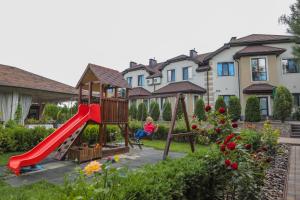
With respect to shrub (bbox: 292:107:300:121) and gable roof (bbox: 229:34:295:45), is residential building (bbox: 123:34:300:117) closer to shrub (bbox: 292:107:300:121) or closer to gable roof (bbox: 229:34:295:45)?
gable roof (bbox: 229:34:295:45)

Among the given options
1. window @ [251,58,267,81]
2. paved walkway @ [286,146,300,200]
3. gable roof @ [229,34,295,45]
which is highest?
gable roof @ [229,34,295,45]

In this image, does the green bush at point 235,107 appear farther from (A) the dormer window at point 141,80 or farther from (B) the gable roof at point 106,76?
(A) the dormer window at point 141,80

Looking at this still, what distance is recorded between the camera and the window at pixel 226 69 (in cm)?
1909

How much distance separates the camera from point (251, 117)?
1570 centimetres

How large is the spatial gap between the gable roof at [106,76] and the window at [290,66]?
51.1 feet

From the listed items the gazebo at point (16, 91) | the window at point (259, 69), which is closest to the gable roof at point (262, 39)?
the window at point (259, 69)

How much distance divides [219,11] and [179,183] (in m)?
12.1

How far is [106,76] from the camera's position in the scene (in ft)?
27.6

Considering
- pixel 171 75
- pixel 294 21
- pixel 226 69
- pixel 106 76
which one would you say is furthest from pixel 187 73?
pixel 106 76

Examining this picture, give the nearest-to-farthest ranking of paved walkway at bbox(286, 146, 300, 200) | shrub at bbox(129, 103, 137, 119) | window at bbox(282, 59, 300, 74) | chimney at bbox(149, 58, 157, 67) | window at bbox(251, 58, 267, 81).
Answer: paved walkway at bbox(286, 146, 300, 200), window at bbox(282, 59, 300, 74), window at bbox(251, 58, 267, 81), shrub at bbox(129, 103, 137, 119), chimney at bbox(149, 58, 157, 67)

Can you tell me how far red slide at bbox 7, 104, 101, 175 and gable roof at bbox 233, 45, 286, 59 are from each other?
14738 millimetres

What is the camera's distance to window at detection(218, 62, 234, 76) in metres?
19.1

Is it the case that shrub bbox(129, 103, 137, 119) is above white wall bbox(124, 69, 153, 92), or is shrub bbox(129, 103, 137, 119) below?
below

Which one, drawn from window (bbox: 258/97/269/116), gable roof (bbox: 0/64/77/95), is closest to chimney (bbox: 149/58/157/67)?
window (bbox: 258/97/269/116)
